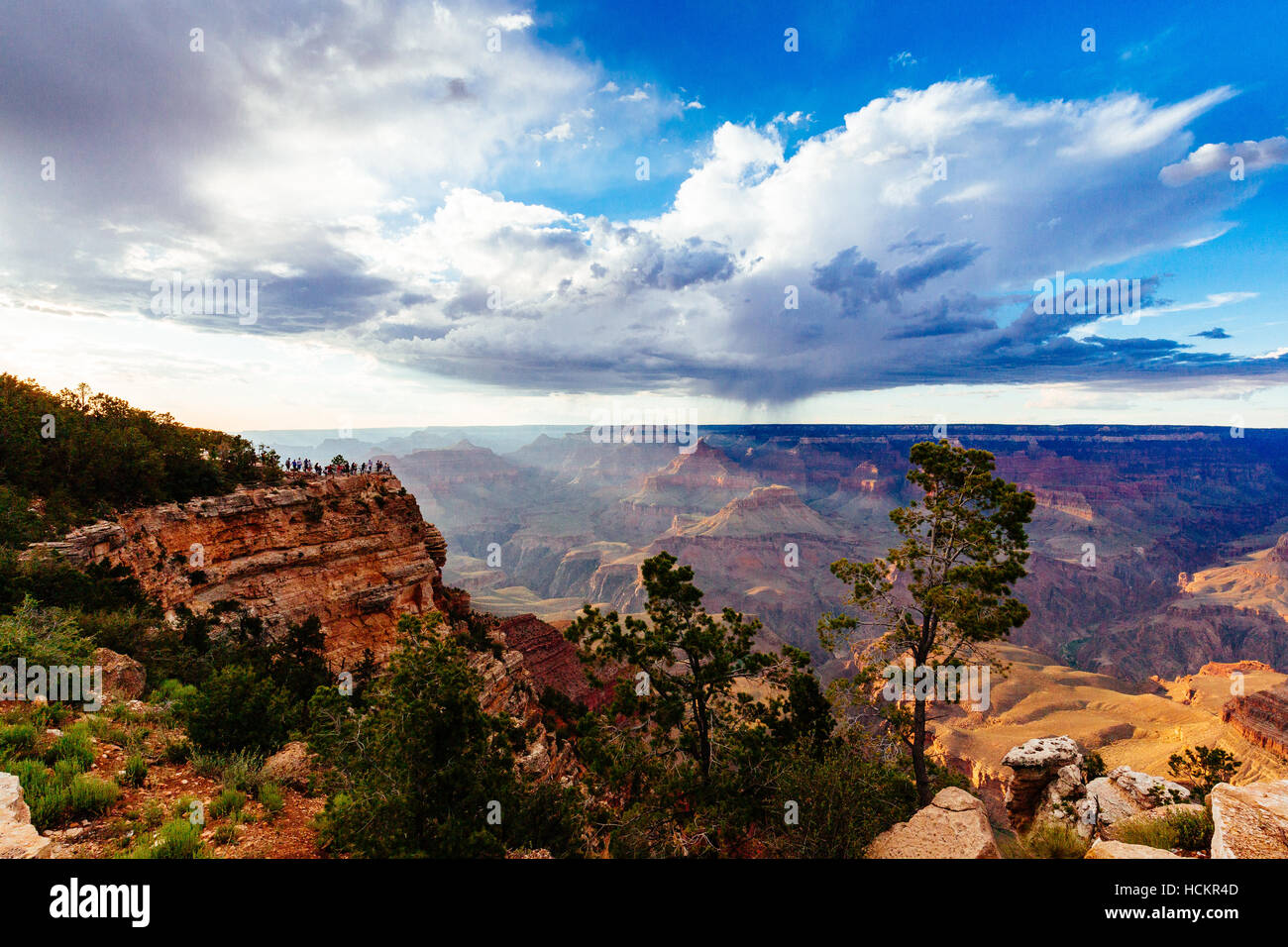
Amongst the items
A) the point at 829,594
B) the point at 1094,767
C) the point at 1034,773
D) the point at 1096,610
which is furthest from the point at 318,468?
the point at 1096,610

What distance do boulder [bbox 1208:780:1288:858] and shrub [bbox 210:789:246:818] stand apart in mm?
13904

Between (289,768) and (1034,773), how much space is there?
23.4 meters

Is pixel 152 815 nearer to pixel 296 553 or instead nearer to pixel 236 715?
pixel 236 715

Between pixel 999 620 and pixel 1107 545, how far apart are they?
21866cm

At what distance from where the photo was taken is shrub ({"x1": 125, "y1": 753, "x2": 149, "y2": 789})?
758 cm

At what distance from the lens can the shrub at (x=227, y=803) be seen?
7492 millimetres

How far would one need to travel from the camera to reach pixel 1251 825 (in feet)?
20.0

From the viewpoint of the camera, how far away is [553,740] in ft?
90.9

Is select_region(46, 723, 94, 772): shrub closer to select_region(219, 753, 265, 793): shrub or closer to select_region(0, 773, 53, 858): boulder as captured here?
select_region(219, 753, 265, 793): shrub

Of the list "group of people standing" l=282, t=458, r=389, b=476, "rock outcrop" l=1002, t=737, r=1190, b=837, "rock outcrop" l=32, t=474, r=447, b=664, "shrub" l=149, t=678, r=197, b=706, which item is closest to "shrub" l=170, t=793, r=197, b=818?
"shrub" l=149, t=678, r=197, b=706

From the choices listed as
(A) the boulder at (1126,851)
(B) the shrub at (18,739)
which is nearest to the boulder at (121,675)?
(B) the shrub at (18,739)

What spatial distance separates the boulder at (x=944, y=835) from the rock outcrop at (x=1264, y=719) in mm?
69421
